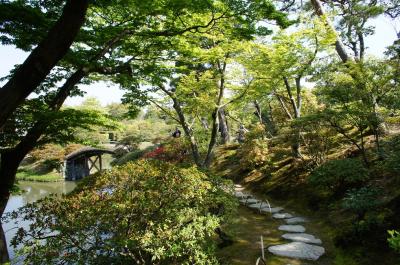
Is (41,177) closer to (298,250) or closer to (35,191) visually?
(35,191)

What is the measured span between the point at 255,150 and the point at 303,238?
658 cm

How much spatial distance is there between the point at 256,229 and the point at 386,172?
3558 mm

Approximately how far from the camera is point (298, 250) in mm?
6090

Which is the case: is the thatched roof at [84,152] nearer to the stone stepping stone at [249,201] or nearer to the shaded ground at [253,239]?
the stone stepping stone at [249,201]

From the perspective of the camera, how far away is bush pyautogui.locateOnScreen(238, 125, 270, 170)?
521 inches

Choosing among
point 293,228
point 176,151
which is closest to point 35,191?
point 176,151

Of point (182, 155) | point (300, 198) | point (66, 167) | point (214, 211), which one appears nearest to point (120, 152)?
point (66, 167)

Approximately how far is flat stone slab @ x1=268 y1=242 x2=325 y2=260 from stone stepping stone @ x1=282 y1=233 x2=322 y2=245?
222mm

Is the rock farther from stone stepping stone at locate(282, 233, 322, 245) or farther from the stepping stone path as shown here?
stone stepping stone at locate(282, 233, 322, 245)

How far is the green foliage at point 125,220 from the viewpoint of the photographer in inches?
170

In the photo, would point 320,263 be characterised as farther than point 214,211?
No

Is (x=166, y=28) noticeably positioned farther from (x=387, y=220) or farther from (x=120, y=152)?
(x=120, y=152)

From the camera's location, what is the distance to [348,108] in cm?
787

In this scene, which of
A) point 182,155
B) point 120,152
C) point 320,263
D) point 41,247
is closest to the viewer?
point 41,247
